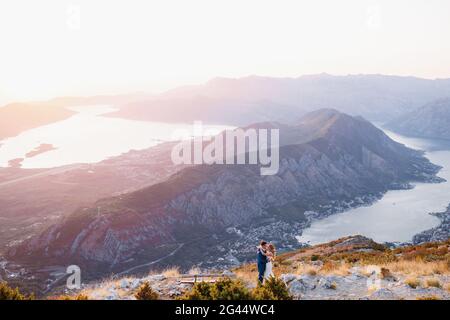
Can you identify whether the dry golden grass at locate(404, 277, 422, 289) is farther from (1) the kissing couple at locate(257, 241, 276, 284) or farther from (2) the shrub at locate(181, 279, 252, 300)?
(2) the shrub at locate(181, 279, 252, 300)

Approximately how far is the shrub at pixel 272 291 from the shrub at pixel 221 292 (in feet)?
1.72

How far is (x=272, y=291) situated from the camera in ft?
54.9

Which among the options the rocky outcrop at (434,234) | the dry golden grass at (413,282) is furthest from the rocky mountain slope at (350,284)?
the rocky outcrop at (434,234)

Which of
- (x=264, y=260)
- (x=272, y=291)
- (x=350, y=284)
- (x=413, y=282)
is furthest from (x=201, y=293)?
(x=413, y=282)

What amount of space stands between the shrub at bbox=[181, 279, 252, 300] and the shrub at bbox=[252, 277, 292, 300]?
1.72 feet

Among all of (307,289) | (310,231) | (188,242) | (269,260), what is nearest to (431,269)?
(307,289)

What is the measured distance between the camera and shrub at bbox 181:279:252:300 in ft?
50.5

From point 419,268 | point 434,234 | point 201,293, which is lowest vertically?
point 434,234

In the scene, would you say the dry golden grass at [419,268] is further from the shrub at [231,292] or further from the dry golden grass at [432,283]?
the shrub at [231,292]

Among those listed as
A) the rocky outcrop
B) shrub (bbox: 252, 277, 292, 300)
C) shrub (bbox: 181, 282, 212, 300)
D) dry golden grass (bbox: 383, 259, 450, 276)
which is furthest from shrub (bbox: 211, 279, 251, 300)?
the rocky outcrop

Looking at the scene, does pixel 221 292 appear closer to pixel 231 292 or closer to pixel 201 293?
pixel 231 292

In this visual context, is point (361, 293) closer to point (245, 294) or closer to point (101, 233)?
point (245, 294)

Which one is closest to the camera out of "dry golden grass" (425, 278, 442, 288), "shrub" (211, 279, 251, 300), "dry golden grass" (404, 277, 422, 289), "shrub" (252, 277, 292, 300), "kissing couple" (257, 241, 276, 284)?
"shrub" (211, 279, 251, 300)

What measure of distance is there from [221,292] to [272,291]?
248 cm
